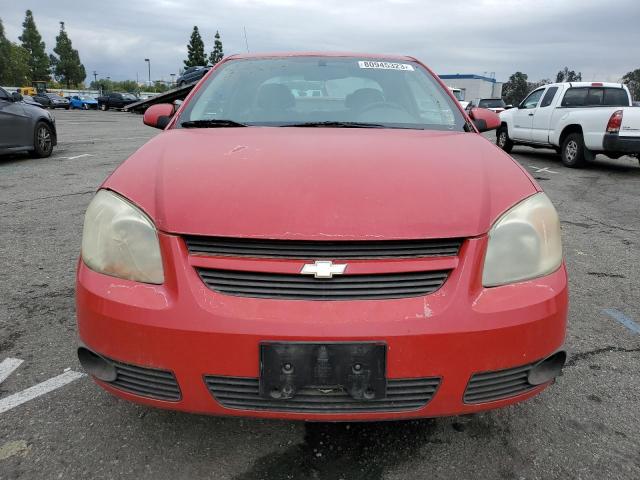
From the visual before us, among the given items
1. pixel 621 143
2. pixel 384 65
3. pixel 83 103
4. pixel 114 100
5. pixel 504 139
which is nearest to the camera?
pixel 384 65

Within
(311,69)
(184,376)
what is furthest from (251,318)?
(311,69)

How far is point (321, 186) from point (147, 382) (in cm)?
82

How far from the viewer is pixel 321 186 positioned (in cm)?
170

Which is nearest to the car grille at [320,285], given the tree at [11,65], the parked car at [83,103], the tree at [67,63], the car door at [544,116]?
the car door at [544,116]

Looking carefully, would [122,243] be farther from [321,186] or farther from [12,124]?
[12,124]

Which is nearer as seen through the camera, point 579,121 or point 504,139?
point 579,121

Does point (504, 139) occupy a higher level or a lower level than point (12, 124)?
lower

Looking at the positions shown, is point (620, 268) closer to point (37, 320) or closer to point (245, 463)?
point (245, 463)

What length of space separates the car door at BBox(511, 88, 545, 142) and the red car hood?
1042cm

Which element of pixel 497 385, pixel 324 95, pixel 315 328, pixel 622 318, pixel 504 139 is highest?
pixel 324 95

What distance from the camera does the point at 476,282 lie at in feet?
5.14

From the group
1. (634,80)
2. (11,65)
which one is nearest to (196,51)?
(11,65)

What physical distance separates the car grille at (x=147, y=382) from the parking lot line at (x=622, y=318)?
2.58 m

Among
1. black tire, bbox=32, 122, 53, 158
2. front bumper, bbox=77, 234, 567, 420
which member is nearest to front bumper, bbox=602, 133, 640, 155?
front bumper, bbox=77, 234, 567, 420
